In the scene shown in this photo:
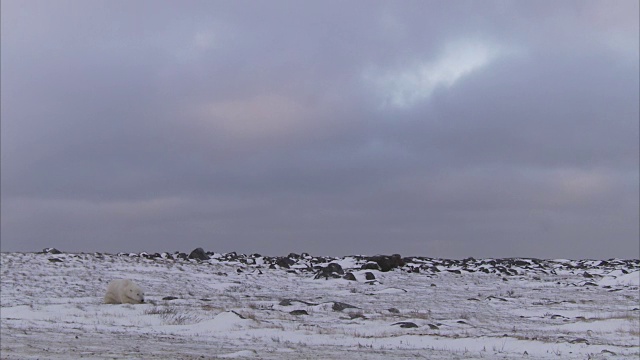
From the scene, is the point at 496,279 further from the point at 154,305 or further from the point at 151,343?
the point at 151,343

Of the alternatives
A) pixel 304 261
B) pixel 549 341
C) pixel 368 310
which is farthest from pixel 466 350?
pixel 304 261

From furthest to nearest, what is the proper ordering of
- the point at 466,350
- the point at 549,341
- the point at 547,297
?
the point at 547,297, the point at 549,341, the point at 466,350

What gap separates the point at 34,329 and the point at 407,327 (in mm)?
9861

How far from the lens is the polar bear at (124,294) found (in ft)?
79.0

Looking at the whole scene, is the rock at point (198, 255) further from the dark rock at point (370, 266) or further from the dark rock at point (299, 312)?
the dark rock at point (299, 312)

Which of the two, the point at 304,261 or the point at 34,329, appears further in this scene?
the point at 304,261

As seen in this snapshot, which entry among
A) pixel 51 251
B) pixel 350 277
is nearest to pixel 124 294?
pixel 350 277

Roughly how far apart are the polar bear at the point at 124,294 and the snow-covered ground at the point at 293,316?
1.87ft

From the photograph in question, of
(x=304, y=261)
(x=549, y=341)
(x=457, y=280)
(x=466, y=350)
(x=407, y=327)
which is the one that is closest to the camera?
(x=466, y=350)

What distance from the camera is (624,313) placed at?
24.4 metres

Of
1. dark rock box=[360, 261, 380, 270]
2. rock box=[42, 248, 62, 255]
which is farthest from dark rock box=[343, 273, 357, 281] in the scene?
rock box=[42, 248, 62, 255]

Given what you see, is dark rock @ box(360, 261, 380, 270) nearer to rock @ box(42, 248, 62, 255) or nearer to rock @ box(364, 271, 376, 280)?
rock @ box(364, 271, 376, 280)

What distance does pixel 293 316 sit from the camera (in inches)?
842

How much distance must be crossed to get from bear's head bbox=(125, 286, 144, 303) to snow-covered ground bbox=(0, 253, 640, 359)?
48cm
